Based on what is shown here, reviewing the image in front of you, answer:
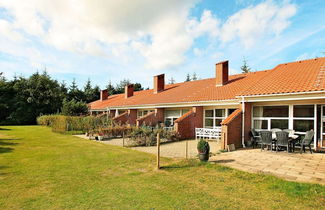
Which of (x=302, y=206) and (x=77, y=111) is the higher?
(x=77, y=111)

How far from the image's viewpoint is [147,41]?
16.5m

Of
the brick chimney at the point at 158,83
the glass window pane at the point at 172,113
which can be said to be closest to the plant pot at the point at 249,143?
the glass window pane at the point at 172,113

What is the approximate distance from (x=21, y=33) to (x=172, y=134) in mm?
12679

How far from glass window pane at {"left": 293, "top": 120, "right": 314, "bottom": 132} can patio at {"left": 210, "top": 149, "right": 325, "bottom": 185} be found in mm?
2309

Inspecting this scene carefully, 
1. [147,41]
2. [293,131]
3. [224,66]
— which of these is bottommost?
[293,131]

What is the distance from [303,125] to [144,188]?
1021 centimetres

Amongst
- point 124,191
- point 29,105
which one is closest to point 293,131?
point 124,191

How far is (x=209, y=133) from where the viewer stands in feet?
47.8

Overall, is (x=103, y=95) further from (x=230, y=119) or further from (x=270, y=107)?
(x=270, y=107)

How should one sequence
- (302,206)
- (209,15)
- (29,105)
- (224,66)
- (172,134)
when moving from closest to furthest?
(302,206) → (209,15) → (172,134) → (224,66) → (29,105)

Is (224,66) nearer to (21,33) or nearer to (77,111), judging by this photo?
(21,33)

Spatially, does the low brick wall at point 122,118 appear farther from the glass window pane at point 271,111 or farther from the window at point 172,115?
the glass window pane at point 271,111

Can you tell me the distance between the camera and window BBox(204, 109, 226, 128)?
49.7 feet

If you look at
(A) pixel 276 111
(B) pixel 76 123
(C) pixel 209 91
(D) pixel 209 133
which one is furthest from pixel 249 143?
(B) pixel 76 123
